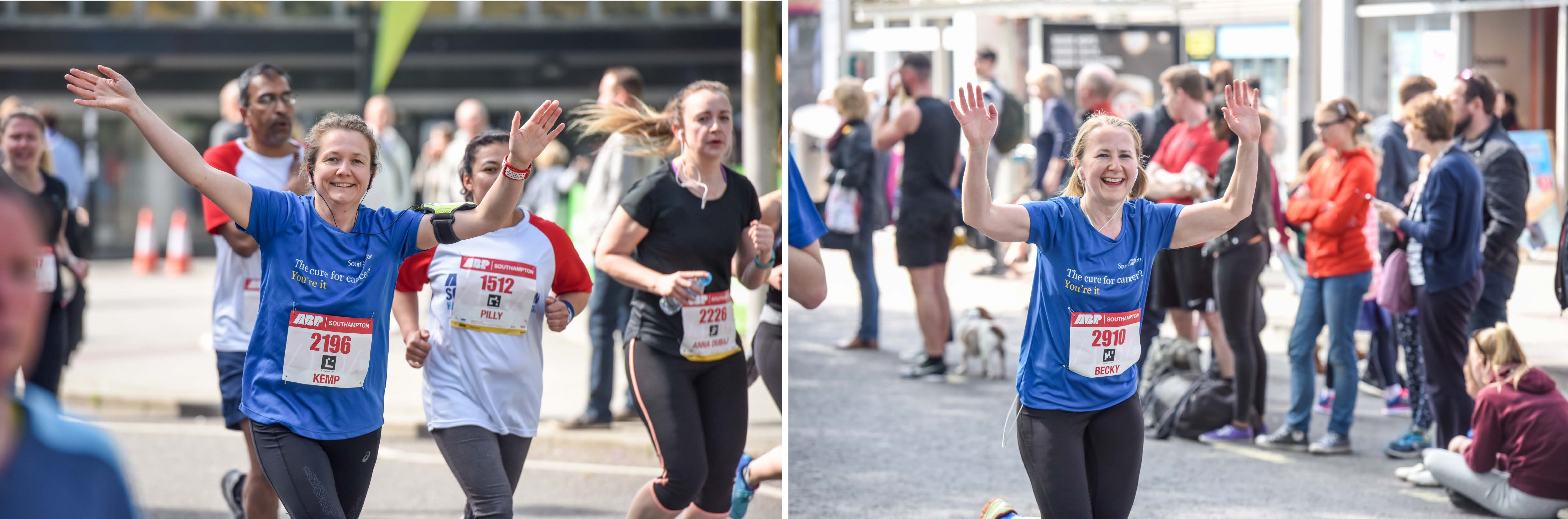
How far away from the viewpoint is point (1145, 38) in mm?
16109

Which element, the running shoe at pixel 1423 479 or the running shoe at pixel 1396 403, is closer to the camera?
the running shoe at pixel 1423 479

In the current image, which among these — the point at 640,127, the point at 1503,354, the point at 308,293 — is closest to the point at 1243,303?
the point at 1503,354

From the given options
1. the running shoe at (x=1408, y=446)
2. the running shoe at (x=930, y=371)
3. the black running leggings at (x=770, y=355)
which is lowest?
the running shoe at (x=1408, y=446)

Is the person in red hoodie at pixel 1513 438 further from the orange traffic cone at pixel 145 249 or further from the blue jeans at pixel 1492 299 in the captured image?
the orange traffic cone at pixel 145 249

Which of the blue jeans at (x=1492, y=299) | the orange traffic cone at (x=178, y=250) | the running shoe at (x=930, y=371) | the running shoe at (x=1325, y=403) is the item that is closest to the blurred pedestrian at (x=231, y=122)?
the running shoe at (x=930, y=371)

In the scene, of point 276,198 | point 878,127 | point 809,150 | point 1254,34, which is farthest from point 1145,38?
point 276,198

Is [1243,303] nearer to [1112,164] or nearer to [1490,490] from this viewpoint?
[1490,490]

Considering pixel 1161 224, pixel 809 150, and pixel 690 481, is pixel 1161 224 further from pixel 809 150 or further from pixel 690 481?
pixel 809 150

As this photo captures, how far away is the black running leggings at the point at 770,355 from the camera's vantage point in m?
4.91

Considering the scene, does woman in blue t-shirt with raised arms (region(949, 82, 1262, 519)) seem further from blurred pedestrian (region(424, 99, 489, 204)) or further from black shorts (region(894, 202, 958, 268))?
blurred pedestrian (region(424, 99, 489, 204))

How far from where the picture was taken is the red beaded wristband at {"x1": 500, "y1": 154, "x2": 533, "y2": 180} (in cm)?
361

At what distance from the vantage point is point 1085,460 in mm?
3875

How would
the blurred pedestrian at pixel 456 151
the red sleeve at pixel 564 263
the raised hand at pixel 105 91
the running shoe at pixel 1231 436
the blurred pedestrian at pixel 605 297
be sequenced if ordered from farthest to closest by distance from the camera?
the blurred pedestrian at pixel 456 151, the blurred pedestrian at pixel 605 297, the running shoe at pixel 1231 436, the red sleeve at pixel 564 263, the raised hand at pixel 105 91

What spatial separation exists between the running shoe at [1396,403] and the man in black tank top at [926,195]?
261 cm
